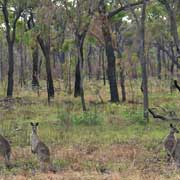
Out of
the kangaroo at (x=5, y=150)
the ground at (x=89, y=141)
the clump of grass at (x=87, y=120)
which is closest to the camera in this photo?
the ground at (x=89, y=141)

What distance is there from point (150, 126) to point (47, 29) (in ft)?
28.2

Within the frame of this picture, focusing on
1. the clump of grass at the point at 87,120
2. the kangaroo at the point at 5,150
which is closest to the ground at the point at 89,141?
the clump of grass at the point at 87,120

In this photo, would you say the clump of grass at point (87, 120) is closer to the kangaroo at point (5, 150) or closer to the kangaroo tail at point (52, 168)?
the kangaroo at point (5, 150)

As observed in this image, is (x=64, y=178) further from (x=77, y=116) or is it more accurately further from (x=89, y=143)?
(x=77, y=116)

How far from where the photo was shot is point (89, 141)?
1405 cm

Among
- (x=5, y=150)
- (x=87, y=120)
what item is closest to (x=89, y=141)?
(x=87, y=120)

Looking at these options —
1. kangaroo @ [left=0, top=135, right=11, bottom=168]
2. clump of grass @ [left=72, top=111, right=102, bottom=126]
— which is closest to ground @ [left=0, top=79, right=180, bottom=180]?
clump of grass @ [left=72, top=111, right=102, bottom=126]

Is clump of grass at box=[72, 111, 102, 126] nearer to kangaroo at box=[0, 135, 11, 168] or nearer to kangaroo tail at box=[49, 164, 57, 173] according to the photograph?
kangaroo at box=[0, 135, 11, 168]

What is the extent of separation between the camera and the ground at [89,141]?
398 inches

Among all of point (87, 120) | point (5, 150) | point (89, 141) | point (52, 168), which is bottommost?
point (52, 168)

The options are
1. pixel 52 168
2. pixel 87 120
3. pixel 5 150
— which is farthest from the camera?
pixel 87 120

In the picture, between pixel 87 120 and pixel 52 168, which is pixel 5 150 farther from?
pixel 87 120

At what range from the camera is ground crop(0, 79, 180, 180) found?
10.1 metres

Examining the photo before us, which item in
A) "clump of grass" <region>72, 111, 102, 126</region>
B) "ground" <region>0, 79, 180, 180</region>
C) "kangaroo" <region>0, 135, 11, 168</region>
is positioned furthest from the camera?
"clump of grass" <region>72, 111, 102, 126</region>
